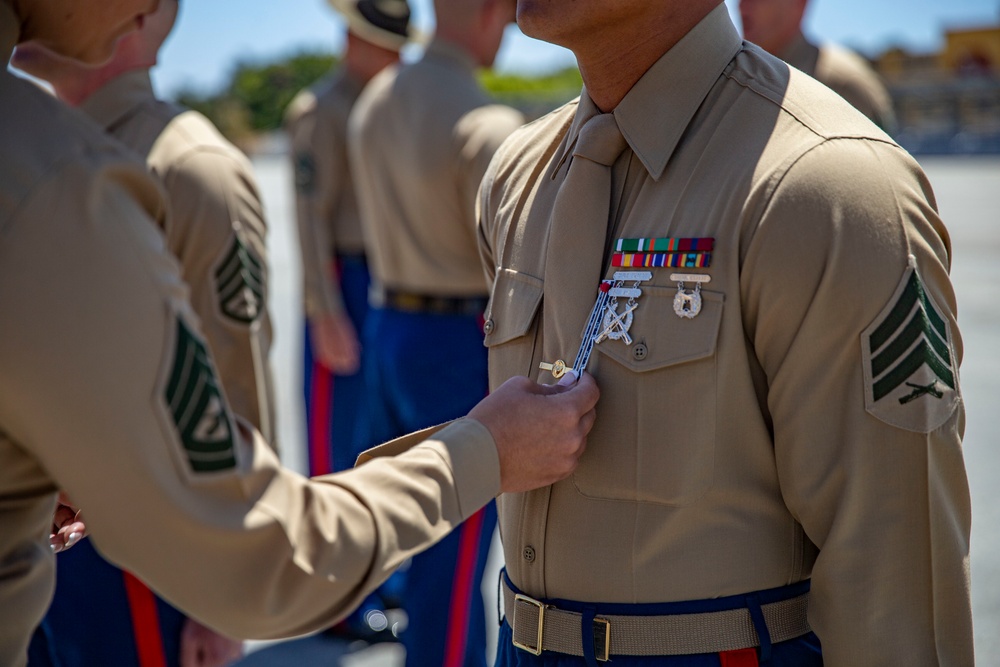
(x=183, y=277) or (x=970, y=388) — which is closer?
(x=183, y=277)

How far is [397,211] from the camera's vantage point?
3.94 m

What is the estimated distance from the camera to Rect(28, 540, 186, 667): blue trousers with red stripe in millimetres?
2299

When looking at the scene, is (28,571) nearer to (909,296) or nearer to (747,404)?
(747,404)

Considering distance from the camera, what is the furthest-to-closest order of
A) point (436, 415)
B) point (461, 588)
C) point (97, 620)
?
1. point (436, 415)
2. point (461, 588)
3. point (97, 620)

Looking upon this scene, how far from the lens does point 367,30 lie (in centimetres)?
492

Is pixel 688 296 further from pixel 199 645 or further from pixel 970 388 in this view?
pixel 970 388

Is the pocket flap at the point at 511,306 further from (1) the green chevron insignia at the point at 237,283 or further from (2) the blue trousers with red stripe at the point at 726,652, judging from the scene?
(1) the green chevron insignia at the point at 237,283

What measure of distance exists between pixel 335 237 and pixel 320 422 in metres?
0.87

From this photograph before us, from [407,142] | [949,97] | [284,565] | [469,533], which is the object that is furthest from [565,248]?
[949,97]

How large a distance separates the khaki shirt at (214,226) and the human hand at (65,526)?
0.69 metres

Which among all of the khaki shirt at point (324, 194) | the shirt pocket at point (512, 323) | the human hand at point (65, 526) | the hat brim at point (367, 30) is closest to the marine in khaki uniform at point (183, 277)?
the human hand at point (65, 526)

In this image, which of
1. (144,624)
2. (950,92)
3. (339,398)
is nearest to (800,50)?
(339,398)

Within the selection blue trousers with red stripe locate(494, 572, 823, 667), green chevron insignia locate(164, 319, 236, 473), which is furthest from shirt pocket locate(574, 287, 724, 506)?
green chevron insignia locate(164, 319, 236, 473)

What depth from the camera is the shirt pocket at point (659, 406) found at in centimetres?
150
